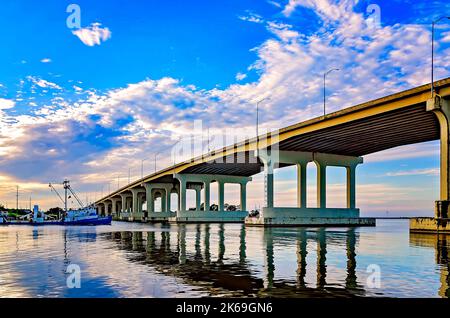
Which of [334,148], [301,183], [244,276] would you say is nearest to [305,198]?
[301,183]

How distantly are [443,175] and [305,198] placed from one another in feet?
152

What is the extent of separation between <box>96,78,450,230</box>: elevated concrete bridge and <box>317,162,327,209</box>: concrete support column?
79mm

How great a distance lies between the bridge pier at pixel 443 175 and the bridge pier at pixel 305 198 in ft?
130

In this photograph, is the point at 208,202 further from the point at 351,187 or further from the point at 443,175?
the point at 443,175

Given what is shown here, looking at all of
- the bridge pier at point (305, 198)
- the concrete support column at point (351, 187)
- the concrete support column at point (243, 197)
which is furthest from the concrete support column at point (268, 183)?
the concrete support column at point (243, 197)

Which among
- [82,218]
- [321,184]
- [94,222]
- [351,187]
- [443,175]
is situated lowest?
[94,222]

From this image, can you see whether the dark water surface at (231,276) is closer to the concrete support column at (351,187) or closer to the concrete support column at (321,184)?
the concrete support column at (321,184)

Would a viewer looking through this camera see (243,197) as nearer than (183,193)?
No

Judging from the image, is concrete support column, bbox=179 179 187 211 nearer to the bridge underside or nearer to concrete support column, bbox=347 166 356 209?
→ the bridge underside

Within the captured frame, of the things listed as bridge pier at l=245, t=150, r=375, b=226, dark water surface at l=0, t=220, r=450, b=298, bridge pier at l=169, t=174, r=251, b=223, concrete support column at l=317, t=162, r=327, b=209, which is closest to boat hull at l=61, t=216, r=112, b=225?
bridge pier at l=169, t=174, r=251, b=223

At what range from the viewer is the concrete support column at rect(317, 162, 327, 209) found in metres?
96.9

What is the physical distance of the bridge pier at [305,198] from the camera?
91125 mm

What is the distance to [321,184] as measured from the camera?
9675cm

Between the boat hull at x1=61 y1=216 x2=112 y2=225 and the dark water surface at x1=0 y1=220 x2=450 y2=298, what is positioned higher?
the dark water surface at x1=0 y1=220 x2=450 y2=298
